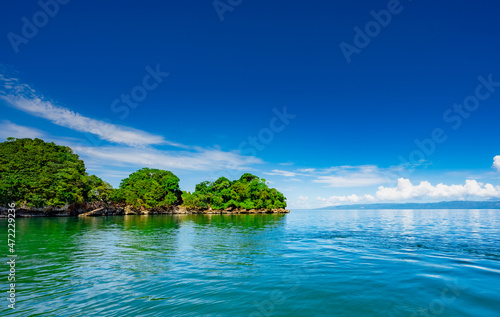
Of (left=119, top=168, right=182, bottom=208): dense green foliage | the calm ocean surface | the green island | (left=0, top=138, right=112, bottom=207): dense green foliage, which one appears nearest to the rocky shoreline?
the green island

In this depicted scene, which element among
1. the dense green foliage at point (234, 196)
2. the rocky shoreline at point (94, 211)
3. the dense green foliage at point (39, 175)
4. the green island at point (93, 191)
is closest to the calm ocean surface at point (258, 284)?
the dense green foliage at point (39, 175)

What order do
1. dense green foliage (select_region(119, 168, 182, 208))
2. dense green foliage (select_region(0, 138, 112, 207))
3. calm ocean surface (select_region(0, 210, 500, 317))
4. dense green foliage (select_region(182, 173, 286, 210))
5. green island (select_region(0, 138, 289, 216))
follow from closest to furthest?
calm ocean surface (select_region(0, 210, 500, 317)), dense green foliage (select_region(0, 138, 112, 207)), green island (select_region(0, 138, 289, 216)), dense green foliage (select_region(119, 168, 182, 208)), dense green foliage (select_region(182, 173, 286, 210))

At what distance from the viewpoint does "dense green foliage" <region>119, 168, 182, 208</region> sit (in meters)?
111

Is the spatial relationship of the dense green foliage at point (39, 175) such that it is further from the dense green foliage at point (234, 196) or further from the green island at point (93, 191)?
the dense green foliage at point (234, 196)

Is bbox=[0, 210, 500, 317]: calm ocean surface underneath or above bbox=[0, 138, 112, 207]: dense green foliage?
underneath

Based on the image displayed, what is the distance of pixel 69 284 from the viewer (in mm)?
10672

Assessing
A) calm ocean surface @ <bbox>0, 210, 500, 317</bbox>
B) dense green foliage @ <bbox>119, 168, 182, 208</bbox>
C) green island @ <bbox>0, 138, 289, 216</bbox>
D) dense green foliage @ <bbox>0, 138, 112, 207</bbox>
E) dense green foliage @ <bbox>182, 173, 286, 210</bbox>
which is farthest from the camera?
dense green foliage @ <bbox>182, 173, 286, 210</bbox>

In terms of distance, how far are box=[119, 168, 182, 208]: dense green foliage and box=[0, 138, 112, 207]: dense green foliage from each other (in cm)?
2971

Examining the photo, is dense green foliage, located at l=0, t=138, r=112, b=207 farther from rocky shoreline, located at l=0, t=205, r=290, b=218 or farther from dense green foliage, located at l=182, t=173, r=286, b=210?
dense green foliage, located at l=182, t=173, r=286, b=210

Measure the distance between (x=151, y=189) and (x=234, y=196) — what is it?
141ft

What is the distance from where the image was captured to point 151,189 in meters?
116

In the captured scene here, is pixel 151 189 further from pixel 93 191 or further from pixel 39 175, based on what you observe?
pixel 39 175

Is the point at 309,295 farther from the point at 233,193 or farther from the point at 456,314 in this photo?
the point at 233,193

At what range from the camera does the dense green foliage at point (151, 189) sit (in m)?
111
